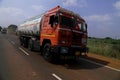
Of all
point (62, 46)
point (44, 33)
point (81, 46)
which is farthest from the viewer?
point (44, 33)

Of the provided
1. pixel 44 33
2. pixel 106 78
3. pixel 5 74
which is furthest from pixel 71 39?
pixel 5 74

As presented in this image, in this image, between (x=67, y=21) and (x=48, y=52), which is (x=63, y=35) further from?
(x=48, y=52)

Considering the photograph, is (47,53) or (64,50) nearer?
(64,50)

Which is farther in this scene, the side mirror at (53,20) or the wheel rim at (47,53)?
the wheel rim at (47,53)

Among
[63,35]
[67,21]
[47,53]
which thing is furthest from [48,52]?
[67,21]

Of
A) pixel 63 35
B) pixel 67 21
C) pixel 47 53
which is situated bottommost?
pixel 47 53

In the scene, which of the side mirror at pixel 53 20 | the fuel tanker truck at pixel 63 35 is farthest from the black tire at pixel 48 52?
the side mirror at pixel 53 20

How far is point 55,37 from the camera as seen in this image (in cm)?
1120

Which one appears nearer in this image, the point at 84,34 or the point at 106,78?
the point at 106,78

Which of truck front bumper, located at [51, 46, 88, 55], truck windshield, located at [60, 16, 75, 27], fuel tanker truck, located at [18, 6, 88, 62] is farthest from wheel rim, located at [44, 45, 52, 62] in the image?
truck windshield, located at [60, 16, 75, 27]

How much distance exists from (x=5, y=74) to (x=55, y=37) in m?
3.86

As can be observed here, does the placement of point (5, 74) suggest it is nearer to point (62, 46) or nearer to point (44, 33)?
point (62, 46)

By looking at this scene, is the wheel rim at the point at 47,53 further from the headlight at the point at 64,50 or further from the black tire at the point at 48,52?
the headlight at the point at 64,50

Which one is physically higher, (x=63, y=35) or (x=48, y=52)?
(x=63, y=35)
